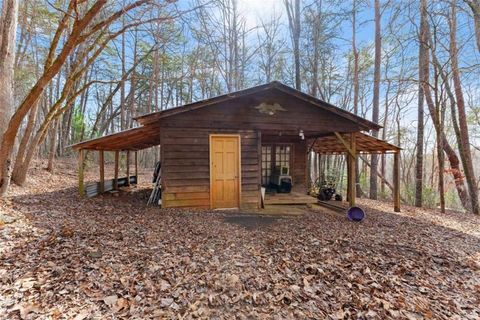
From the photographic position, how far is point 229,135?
23.5ft

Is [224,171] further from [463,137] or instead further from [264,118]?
[463,137]

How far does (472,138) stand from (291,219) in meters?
15.9

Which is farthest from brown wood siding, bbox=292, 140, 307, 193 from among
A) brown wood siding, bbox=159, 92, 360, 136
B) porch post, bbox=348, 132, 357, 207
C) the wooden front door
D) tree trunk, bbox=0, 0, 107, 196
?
tree trunk, bbox=0, 0, 107, 196

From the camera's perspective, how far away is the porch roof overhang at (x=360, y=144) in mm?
8031

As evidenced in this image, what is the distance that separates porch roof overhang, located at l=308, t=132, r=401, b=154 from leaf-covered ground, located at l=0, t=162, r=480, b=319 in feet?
10.9

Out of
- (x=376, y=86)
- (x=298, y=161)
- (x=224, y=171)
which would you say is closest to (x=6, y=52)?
(x=224, y=171)

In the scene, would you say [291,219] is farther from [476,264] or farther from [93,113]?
[93,113]

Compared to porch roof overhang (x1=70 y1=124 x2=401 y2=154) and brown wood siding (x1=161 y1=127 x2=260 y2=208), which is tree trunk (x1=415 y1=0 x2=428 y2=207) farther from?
brown wood siding (x1=161 y1=127 x2=260 y2=208)

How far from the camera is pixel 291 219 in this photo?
20.9ft

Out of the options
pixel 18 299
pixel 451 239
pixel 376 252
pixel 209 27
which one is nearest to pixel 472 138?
pixel 451 239

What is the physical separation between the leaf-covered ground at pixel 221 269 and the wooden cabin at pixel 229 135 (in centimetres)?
155

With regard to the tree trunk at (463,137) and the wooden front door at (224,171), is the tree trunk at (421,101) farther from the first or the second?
the wooden front door at (224,171)

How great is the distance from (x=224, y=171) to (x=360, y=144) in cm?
546

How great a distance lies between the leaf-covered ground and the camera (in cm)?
257
